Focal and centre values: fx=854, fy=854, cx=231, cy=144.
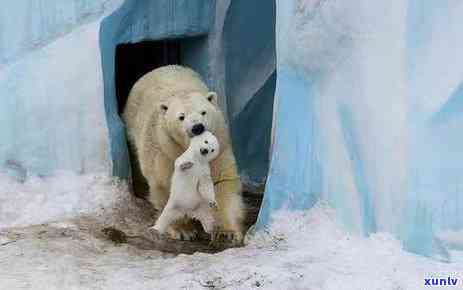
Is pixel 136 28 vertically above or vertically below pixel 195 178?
above

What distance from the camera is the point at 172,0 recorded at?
23.4 ft

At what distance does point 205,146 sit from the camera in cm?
514

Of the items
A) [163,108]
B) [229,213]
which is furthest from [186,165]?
[163,108]

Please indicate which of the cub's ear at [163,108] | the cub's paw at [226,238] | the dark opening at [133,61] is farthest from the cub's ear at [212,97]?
the dark opening at [133,61]

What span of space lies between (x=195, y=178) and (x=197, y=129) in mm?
454

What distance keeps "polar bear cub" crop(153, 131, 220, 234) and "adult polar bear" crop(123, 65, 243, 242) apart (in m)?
0.34

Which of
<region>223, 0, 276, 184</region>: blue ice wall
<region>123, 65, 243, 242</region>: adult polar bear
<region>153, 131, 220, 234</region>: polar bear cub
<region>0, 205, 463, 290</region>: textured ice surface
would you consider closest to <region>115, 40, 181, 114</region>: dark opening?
<region>223, 0, 276, 184</region>: blue ice wall

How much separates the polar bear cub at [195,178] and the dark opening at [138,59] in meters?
2.88

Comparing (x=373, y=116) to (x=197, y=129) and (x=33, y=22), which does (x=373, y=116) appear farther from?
(x=33, y=22)

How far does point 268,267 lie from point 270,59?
3367 mm

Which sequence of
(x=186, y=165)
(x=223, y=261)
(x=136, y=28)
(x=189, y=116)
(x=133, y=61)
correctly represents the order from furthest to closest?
1. (x=133, y=61)
2. (x=136, y=28)
3. (x=189, y=116)
4. (x=186, y=165)
5. (x=223, y=261)

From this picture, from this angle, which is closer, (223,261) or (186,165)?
(223,261)

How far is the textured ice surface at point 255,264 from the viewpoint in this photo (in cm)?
422
